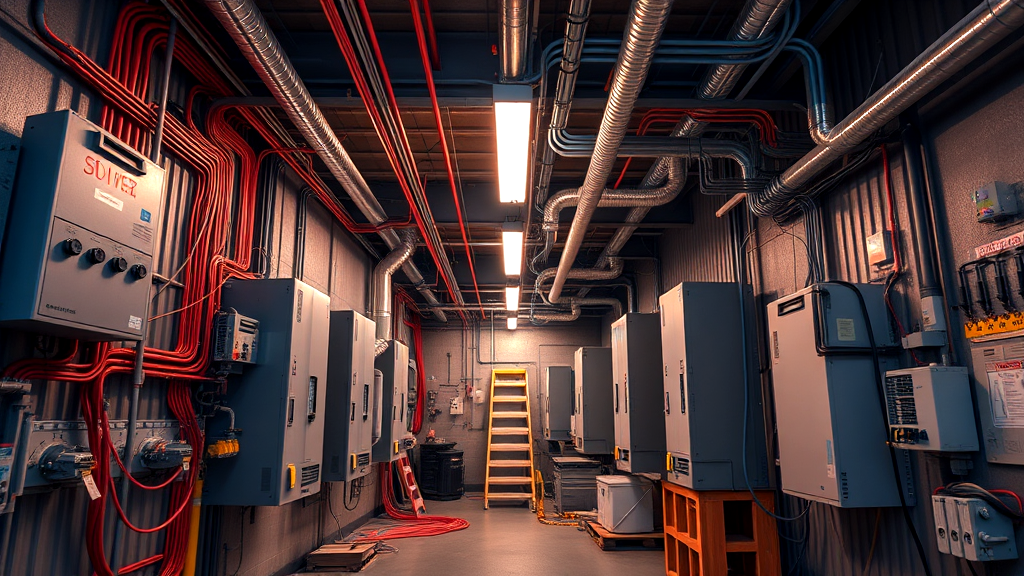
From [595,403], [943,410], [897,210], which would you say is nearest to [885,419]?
[943,410]

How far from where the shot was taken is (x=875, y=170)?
343 centimetres

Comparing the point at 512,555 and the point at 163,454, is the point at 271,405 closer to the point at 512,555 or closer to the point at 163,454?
the point at 163,454

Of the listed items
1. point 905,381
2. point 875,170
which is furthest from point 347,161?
point 905,381

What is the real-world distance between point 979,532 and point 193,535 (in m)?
3.92

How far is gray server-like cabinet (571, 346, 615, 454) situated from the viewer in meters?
8.03

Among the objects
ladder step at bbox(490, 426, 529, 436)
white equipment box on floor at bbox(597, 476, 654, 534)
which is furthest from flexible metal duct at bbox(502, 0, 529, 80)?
ladder step at bbox(490, 426, 529, 436)

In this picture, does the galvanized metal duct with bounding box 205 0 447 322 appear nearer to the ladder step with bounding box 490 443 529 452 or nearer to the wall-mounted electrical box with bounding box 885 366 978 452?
the wall-mounted electrical box with bounding box 885 366 978 452

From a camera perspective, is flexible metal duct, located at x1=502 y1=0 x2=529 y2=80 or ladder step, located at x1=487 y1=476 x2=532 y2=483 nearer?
flexible metal duct, located at x1=502 y1=0 x2=529 y2=80

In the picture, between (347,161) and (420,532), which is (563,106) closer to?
(347,161)

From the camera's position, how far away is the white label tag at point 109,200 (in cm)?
240

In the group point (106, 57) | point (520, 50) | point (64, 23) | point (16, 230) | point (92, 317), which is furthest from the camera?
point (520, 50)

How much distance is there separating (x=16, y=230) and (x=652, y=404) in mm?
4928

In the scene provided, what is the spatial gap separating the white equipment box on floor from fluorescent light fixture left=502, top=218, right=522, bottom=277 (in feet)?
8.83

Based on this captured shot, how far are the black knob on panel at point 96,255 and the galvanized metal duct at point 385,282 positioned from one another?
4411 millimetres
